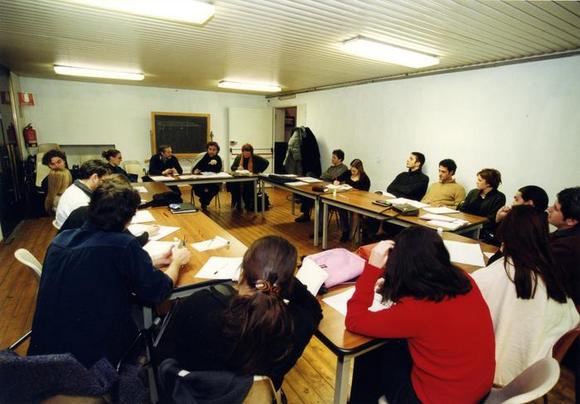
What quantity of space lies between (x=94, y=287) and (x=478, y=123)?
4.75m

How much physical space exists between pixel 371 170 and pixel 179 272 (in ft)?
15.7

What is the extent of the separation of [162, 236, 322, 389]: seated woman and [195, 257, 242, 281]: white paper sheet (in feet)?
2.26

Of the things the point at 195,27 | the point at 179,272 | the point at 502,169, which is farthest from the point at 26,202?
the point at 502,169

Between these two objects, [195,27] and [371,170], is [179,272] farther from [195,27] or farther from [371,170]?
[371,170]

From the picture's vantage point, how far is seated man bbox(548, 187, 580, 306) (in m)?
1.62

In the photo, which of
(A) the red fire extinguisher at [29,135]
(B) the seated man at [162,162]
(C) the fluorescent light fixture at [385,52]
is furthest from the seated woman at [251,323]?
(A) the red fire extinguisher at [29,135]

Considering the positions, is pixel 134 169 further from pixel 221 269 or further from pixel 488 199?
pixel 488 199

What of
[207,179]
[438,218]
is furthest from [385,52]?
[207,179]

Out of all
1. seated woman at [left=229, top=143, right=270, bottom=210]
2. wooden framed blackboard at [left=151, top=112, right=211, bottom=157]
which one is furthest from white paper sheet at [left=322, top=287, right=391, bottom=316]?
wooden framed blackboard at [left=151, top=112, right=211, bottom=157]

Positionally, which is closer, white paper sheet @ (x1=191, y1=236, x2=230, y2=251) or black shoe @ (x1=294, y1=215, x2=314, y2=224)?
white paper sheet @ (x1=191, y1=236, x2=230, y2=251)

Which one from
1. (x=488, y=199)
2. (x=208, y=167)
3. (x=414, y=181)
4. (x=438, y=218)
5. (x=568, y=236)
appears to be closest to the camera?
(x=568, y=236)

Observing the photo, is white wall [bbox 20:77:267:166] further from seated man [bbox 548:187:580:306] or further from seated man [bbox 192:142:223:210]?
seated man [bbox 548:187:580:306]

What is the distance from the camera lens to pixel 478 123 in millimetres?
4344

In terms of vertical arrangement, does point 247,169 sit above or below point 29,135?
below
